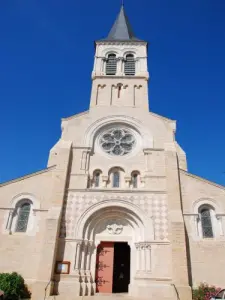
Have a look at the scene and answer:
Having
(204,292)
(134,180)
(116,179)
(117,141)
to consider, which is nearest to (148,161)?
(134,180)

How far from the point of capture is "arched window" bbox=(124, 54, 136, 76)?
72.1 feet

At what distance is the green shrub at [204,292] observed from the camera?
11.4m

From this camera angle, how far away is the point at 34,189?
14766mm

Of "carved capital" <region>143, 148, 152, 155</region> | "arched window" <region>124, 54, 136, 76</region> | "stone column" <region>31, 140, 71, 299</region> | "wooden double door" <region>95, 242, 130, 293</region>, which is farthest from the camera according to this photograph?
"arched window" <region>124, 54, 136, 76</region>

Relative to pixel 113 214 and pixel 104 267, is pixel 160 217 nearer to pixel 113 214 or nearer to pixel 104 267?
pixel 113 214

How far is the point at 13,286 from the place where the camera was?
37.6 feet

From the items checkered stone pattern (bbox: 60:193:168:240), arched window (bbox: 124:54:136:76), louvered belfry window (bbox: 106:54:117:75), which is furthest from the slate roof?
checkered stone pattern (bbox: 60:193:168:240)

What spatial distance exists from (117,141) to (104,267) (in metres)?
7.99

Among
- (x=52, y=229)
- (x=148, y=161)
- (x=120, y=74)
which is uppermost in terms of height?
(x=120, y=74)

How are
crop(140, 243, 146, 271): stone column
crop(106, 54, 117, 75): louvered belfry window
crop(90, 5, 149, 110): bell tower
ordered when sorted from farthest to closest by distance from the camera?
crop(106, 54, 117, 75): louvered belfry window
crop(90, 5, 149, 110): bell tower
crop(140, 243, 146, 271): stone column

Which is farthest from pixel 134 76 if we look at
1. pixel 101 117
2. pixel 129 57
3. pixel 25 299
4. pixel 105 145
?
pixel 25 299

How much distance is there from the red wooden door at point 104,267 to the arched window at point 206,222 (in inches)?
208

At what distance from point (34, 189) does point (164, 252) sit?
8.23 m

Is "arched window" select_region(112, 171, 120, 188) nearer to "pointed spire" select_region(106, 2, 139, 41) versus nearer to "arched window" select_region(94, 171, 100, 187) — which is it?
"arched window" select_region(94, 171, 100, 187)
